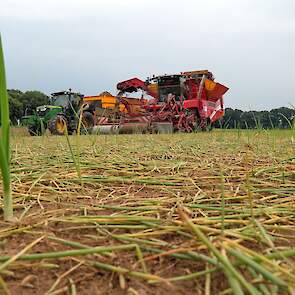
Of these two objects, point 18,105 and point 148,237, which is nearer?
point 148,237

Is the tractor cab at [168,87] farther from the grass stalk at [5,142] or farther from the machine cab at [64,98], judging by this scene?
the grass stalk at [5,142]

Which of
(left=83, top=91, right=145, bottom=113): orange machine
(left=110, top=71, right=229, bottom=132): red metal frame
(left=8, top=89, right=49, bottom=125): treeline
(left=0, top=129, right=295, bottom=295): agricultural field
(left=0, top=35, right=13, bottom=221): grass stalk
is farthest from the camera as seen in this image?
(left=83, top=91, right=145, bottom=113): orange machine

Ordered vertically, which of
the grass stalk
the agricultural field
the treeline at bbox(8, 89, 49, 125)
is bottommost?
the agricultural field

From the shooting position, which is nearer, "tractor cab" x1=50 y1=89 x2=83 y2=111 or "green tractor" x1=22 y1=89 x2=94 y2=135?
"green tractor" x1=22 y1=89 x2=94 y2=135

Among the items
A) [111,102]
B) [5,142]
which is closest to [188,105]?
[111,102]

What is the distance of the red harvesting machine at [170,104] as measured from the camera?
8992 millimetres

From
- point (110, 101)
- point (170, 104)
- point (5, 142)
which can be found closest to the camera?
point (5, 142)

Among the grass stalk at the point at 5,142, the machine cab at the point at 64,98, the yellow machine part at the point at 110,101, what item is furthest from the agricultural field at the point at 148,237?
the machine cab at the point at 64,98

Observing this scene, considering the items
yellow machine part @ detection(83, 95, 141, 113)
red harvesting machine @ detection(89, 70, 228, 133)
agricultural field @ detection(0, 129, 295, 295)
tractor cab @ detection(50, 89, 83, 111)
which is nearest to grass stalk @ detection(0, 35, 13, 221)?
agricultural field @ detection(0, 129, 295, 295)

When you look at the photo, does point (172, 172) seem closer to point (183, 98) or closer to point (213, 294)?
point (213, 294)

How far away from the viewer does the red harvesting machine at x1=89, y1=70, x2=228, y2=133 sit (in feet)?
29.5

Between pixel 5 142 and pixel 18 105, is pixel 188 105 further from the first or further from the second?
pixel 5 142

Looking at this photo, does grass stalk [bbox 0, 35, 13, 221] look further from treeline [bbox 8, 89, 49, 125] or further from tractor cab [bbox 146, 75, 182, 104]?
tractor cab [bbox 146, 75, 182, 104]

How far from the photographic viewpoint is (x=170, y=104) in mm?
9477
